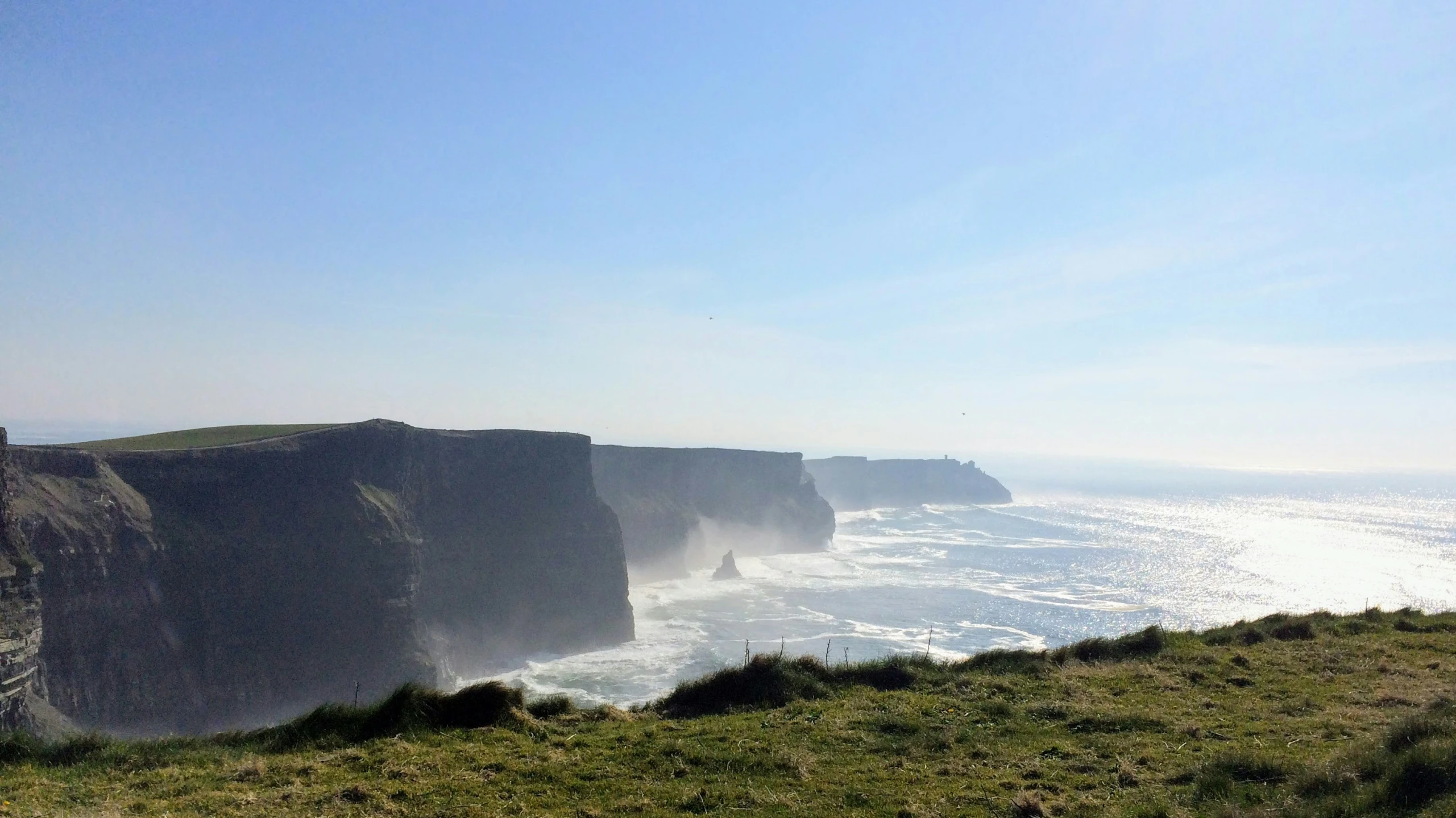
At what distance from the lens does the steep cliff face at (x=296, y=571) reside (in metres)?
34.1

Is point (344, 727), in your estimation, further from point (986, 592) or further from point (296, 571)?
point (986, 592)

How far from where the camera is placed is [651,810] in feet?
29.2

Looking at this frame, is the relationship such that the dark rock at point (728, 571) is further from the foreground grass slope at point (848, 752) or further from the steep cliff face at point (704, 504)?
the foreground grass slope at point (848, 752)

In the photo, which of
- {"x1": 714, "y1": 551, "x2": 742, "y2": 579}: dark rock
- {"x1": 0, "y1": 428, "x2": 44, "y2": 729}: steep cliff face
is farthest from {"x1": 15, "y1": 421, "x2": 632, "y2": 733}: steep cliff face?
{"x1": 714, "y1": 551, "x2": 742, "y2": 579}: dark rock

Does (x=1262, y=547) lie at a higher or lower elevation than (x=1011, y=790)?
lower

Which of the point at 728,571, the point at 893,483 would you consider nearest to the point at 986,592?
the point at 728,571

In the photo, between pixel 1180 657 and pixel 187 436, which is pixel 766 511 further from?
pixel 1180 657

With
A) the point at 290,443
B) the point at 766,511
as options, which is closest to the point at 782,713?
the point at 290,443

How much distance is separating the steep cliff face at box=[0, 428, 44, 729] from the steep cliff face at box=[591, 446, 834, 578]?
2266 inches

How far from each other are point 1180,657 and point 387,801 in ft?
56.7

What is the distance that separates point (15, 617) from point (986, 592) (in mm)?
72567

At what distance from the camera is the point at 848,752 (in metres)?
11.3

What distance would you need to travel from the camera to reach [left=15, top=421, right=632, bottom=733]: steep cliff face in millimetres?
34094

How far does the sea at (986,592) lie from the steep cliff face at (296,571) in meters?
6.36
